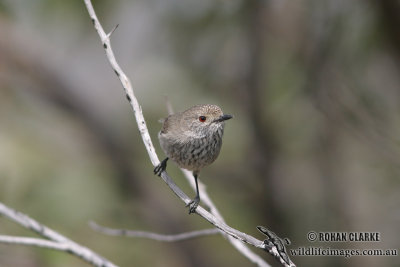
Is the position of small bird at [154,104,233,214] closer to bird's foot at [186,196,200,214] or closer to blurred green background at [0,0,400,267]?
bird's foot at [186,196,200,214]

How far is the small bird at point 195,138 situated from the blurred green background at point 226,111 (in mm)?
1434

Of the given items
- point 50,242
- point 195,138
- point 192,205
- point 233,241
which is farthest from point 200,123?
point 50,242

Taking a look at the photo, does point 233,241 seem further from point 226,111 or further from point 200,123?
point 226,111

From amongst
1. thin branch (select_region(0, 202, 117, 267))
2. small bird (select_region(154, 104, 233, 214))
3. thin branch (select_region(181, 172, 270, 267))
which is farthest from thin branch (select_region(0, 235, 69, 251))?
small bird (select_region(154, 104, 233, 214))

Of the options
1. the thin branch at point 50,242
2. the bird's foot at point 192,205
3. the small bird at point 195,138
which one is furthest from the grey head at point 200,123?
the thin branch at point 50,242

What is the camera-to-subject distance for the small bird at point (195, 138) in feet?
12.2

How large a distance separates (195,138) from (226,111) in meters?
2.30

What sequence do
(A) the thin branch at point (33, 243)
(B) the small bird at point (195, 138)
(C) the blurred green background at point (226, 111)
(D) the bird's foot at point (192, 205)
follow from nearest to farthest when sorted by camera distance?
(A) the thin branch at point (33, 243), (D) the bird's foot at point (192, 205), (B) the small bird at point (195, 138), (C) the blurred green background at point (226, 111)

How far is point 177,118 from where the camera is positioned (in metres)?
3.99

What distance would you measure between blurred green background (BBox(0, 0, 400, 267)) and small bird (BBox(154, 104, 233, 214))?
1434 mm

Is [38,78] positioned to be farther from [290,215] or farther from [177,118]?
[290,215]

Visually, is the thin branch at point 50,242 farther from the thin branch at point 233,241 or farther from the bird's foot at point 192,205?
the thin branch at point 233,241

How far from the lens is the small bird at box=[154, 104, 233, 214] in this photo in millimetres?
3707

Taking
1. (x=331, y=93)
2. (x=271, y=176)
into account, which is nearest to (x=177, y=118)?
(x=331, y=93)
